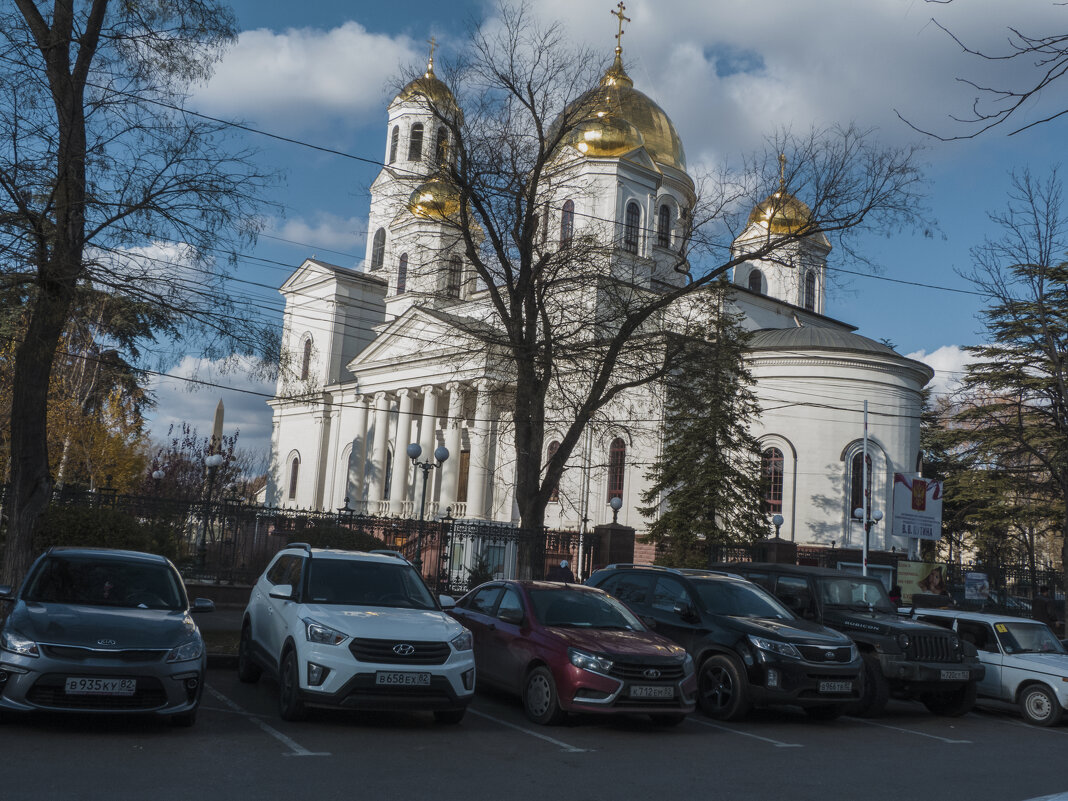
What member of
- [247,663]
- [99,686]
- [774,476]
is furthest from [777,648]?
[774,476]

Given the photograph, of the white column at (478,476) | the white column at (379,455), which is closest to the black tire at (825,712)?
the white column at (478,476)

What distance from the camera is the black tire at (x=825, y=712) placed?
39.3ft

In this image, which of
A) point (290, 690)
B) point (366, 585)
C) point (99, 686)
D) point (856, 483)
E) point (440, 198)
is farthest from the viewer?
point (856, 483)

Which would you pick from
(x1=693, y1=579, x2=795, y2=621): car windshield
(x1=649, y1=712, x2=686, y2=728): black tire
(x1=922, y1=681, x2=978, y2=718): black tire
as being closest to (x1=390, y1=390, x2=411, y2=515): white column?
(x1=693, y1=579, x2=795, y2=621): car windshield

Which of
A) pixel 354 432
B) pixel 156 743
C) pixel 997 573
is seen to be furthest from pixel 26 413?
pixel 354 432

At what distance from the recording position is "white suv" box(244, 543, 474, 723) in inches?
354

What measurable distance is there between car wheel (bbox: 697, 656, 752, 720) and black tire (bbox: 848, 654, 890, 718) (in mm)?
2168

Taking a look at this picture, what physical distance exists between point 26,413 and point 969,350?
1507 inches

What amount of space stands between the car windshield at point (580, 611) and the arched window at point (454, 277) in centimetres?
866

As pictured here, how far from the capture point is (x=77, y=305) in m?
12.1

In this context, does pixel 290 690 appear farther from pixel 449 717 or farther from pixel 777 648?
pixel 777 648

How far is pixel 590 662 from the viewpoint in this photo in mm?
9977

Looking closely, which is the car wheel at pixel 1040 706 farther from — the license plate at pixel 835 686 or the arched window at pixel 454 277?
the arched window at pixel 454 277

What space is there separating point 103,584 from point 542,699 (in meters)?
4.57
